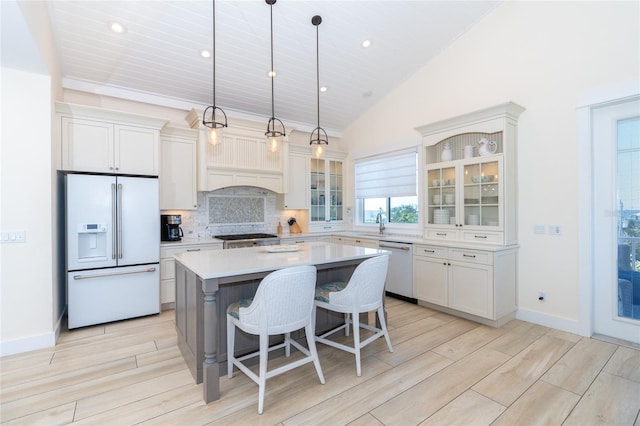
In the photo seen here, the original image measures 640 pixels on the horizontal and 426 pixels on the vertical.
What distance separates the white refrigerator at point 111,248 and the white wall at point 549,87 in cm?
436

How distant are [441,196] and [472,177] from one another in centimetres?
48

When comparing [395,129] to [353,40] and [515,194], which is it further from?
[515,194]

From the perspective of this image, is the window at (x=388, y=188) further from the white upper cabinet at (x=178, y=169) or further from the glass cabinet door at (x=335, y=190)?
the white upper cabinet at (x=178, y=169)

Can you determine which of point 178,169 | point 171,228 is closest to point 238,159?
point 178,169

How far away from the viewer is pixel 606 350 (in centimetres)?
285

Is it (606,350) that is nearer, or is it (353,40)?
(606,350)

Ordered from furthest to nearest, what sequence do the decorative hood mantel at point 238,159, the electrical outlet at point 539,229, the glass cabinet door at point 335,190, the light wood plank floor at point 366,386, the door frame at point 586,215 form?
the glass cabinet door at point 335,190 → the decorative hood mantel at point 238,159 → the electrical outlet at point 539,229 → the door frame at point 586,215 → the light wood plank floor at point 366,386

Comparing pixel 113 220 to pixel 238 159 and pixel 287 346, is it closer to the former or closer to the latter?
pixel 238 159

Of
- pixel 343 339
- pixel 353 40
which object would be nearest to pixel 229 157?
pixel 353 40

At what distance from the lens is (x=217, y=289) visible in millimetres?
2119

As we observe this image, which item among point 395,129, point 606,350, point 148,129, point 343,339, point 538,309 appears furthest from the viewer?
point 395,129

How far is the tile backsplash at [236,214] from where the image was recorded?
475 centimetres

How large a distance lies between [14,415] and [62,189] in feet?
7.86

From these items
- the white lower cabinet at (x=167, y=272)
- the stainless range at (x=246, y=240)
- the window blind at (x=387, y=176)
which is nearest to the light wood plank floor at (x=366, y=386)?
the white lower cabinet at (x=167, y=272)
